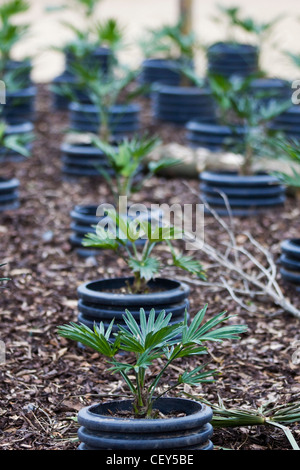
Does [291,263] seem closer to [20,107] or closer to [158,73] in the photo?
[20,107]

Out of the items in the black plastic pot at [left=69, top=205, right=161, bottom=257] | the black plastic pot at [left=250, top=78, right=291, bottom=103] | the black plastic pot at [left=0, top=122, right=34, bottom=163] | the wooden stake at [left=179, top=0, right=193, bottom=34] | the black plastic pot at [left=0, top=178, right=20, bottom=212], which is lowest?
the black plastic pot at [left=69, top=205, right=161, bottom=257]

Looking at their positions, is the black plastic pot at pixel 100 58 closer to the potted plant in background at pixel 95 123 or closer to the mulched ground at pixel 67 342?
the potted plant in background at pixel 95 123

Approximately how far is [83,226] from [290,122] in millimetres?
3168

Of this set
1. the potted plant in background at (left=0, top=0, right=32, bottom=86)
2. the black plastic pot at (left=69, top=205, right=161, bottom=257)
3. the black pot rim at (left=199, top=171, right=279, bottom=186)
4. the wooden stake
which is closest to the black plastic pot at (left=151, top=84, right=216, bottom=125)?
the wooden stake

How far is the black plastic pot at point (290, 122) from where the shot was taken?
7.59 metres

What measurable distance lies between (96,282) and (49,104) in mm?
5510

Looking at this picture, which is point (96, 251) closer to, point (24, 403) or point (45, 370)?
point (45, 370)

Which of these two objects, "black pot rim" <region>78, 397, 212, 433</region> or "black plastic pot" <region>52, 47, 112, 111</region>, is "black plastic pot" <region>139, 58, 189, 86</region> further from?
"black pot rim" <region>78, 397, 212, 433</region>

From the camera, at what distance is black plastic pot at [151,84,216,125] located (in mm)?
8227

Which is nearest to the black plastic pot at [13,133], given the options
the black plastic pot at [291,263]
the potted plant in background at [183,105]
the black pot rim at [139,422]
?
the potted plant in background at [183,105]

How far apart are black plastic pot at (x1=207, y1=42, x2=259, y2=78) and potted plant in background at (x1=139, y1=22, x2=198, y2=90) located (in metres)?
0.31

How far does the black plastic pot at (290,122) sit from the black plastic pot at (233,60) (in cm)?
156
